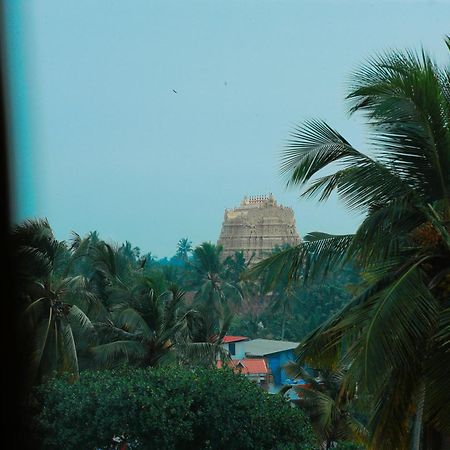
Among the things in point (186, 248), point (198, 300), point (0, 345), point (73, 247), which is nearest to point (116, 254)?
point (73, 247)

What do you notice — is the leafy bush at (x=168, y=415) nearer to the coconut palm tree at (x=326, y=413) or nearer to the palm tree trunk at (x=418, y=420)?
the palm tree trunk at (x=418, y=420)

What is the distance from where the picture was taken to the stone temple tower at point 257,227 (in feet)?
155

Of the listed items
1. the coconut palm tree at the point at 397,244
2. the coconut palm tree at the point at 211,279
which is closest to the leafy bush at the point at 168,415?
the coconut palm tree at the point at 397,244

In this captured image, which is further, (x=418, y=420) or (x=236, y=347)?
(x=236, y=347)

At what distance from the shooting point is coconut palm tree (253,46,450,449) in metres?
5.75

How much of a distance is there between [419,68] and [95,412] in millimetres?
5532

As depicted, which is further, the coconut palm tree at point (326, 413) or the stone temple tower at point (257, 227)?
the stone temple tower at point (257, 227)

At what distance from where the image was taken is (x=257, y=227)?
48.3 meters

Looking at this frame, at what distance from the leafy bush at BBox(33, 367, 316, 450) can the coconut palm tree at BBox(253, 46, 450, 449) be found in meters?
3.11

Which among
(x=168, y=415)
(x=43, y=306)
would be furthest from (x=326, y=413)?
(x=43, y=306)

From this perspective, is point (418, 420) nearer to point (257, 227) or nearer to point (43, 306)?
point (43, 306)

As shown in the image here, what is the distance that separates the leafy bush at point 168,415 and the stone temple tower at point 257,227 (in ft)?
118

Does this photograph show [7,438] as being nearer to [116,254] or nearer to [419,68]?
[419,68]

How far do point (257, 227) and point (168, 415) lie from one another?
128 feet
